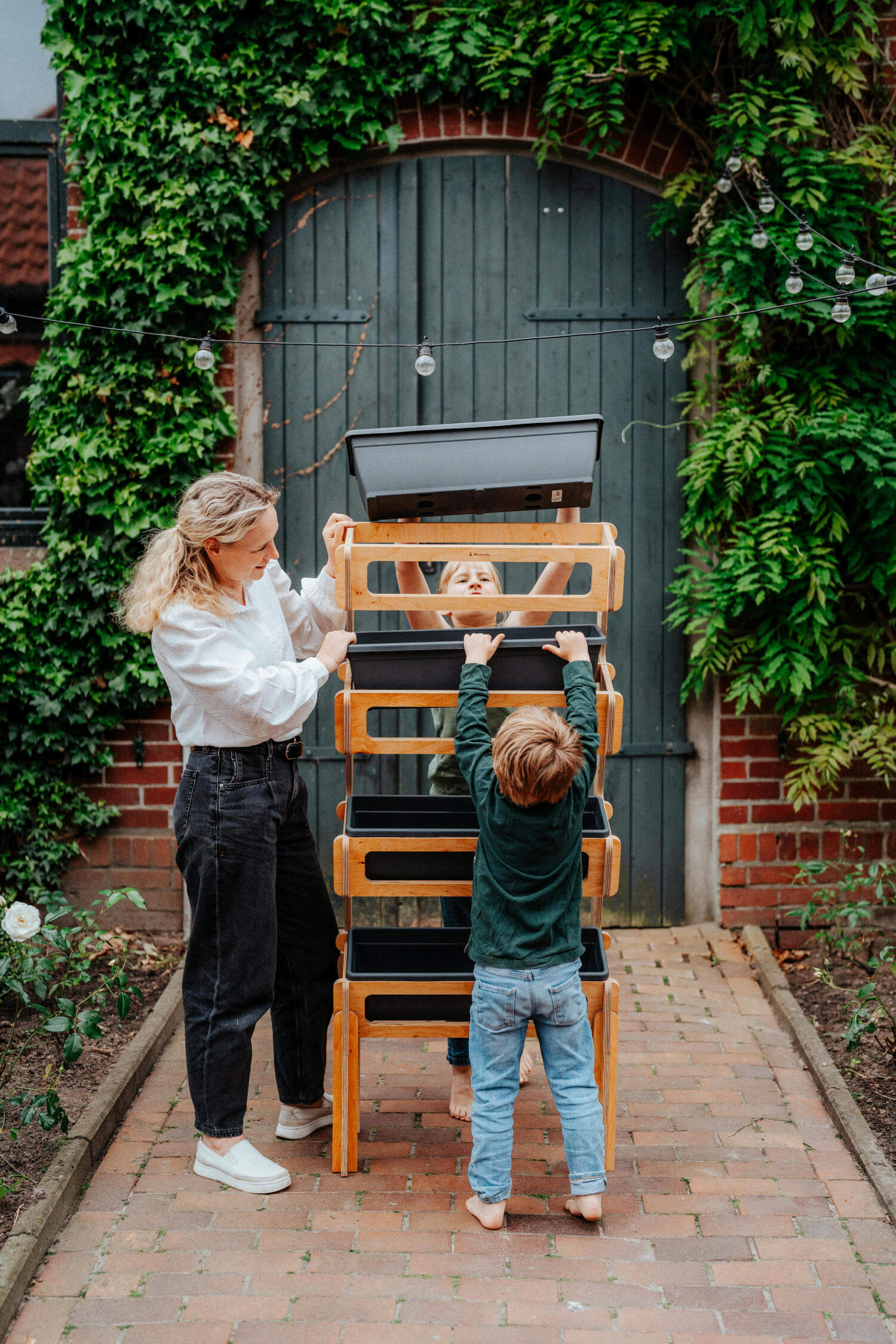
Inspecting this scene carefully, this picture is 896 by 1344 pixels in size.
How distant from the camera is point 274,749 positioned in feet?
10.2

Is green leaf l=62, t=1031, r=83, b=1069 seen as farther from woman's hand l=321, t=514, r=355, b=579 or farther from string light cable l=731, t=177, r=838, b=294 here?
string light cable l=731, t=177, r=838, b=294

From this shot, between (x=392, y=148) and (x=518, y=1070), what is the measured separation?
3.75 metres

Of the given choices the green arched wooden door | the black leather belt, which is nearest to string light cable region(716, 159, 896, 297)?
the green arched wooden door

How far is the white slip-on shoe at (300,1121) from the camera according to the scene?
3.33 metres

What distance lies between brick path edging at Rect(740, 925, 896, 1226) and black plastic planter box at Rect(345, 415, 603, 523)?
204cm

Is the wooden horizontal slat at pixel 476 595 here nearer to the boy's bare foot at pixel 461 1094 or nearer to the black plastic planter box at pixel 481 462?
the black plastic planter box at pixel 481 462

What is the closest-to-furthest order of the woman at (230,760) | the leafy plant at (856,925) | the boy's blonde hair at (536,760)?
the boy's blonde hair at (536,760), the woman at (230,760), the leafy plant at (856,925)

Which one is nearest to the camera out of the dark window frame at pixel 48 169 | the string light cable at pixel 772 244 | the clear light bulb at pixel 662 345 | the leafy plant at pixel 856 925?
the clear light bulb at pixel 662 345

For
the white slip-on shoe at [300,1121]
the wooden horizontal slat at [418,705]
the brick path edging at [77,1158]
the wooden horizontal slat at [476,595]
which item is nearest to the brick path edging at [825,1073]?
the wooden horizontal slat at [418,705]

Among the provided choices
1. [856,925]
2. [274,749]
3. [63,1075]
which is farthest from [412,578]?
[856,925]

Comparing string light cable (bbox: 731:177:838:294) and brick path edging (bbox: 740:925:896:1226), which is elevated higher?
string light cable (bbox: 731:177:838:294)

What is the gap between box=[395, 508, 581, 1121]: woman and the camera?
3.34m

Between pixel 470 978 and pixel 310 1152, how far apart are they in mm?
767

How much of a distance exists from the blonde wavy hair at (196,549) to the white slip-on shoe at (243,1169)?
4.83ft
